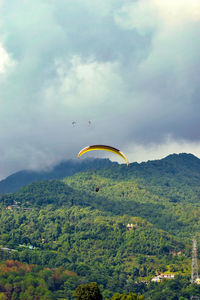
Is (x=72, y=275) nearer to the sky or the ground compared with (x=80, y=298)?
nearer to the sky

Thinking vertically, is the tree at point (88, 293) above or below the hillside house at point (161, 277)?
below

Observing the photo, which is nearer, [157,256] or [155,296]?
[155,296]

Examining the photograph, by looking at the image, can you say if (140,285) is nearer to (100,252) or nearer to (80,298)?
(100,252)

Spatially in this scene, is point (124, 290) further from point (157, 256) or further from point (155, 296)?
point (157, 256)

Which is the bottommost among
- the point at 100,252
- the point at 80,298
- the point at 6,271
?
the point at 80,298

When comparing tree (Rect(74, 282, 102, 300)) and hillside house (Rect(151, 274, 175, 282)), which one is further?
hillside house (Rect(151, 274, 175, 282))

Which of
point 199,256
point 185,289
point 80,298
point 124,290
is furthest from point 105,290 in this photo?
point 80,298

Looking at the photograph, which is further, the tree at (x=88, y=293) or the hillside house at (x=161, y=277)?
the hillside house at (x=161, y=277)

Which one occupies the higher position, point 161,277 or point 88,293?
point 161,277

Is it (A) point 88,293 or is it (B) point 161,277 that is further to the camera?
(B) point 161,277

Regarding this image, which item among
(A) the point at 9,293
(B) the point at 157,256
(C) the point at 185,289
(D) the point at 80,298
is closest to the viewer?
(D) the point at 80,298

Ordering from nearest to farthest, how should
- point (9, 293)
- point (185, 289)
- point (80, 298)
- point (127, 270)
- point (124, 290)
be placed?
1. point (80, 298)
2. point (9, 293)
3. point (185, 289)
4. point (124, 290)
5. point (127, 270)
